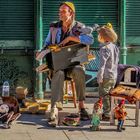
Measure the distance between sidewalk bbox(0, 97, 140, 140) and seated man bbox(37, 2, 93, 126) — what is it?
14.1 inches

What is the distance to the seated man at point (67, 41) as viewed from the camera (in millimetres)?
8320

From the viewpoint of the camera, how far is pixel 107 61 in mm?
8289

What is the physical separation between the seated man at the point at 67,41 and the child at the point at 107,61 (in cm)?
26

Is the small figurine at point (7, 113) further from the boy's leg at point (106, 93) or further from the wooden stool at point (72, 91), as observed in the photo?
the boy's leg at point (106, 93)

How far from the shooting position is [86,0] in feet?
33.2

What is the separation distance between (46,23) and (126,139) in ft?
11.2

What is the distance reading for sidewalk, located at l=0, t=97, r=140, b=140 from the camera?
751 cm

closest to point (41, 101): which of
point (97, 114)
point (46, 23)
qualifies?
point (46, 23)

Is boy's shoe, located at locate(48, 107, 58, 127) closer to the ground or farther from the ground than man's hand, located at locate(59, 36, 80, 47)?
closer to the ground

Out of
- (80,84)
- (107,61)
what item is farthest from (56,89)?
(107,61)

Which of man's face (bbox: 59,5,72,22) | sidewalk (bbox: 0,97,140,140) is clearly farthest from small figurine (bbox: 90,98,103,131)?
man's face (bbox: 59,5,72,22)

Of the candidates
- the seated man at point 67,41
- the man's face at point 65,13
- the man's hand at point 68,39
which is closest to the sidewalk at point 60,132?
the seated man at point 67,41

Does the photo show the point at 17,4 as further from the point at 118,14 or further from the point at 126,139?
the point at 126,139

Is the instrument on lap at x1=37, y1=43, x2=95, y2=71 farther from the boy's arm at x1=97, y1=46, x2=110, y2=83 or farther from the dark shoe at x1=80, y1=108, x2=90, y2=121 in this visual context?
the dark shoe at x1=80, y1=108, x2=90, y2=121
